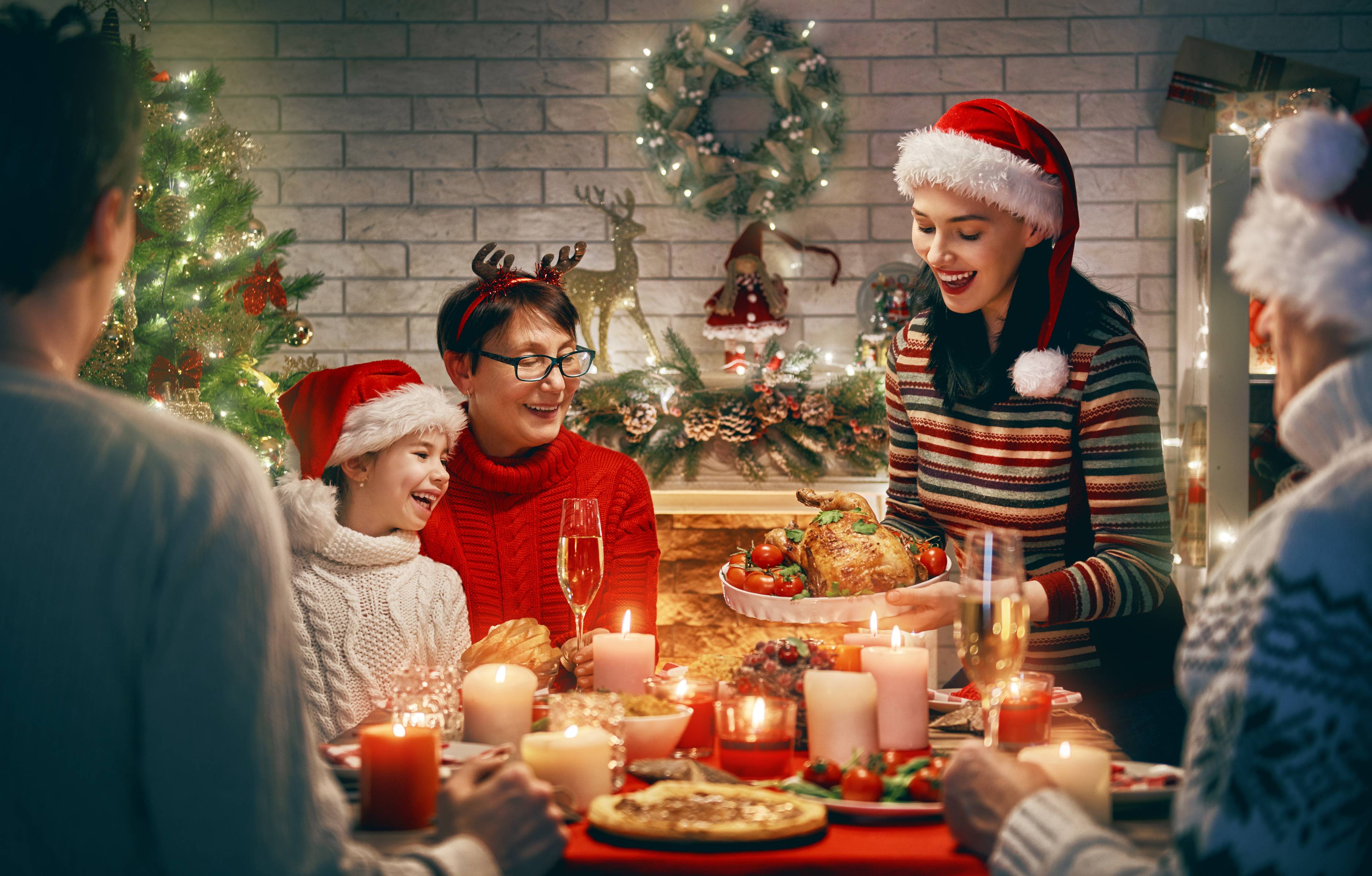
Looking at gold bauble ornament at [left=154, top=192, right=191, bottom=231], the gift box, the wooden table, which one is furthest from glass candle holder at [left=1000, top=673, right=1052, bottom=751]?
the gift box

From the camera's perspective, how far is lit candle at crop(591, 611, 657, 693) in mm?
1529

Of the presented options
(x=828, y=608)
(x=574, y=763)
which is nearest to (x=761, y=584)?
(x=828, y=608)

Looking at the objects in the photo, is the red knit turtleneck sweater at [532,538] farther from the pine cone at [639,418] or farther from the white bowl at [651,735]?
the pine cone at [639,418]

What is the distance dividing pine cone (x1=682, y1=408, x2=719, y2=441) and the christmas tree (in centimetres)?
144

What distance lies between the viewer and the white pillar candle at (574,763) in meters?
1.13

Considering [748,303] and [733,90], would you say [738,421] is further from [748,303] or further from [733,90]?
[733,90]

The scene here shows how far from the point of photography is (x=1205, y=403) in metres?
3.62

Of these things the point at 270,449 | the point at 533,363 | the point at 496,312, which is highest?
the point at 496,312

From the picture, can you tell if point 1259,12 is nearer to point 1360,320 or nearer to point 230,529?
point 1360,320

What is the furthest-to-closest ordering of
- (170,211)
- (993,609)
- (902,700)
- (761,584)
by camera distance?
(170,211), (761,584), (902,700), (993,609)

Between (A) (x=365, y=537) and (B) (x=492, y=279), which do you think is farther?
(B) (x=492, y=279)

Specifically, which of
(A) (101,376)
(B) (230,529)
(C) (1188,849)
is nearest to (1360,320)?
(C) (1188,849)

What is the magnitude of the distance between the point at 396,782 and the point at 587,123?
358 cm

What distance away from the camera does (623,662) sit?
1.53 m
